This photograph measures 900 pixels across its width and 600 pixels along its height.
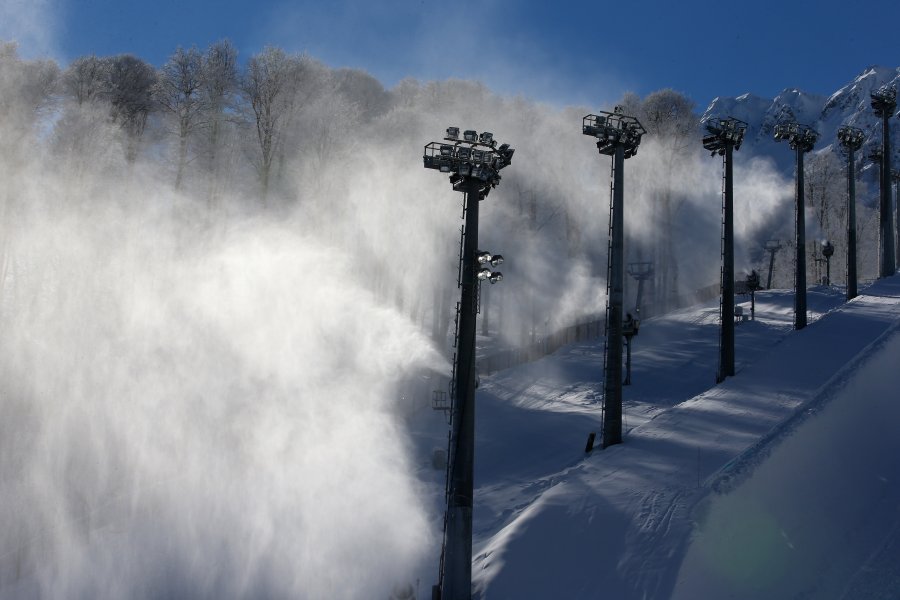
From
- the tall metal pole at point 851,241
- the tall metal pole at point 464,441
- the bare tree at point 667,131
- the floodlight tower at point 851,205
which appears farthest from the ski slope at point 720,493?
the bare tree at point 667,131

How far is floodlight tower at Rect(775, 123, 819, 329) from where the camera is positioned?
24.8 metres

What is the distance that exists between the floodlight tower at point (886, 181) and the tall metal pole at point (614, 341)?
25.6 meters

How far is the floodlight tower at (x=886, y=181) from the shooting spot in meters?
33.6

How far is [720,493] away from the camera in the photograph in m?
10.6

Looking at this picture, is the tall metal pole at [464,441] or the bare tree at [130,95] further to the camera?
the bare tree at [130,95]

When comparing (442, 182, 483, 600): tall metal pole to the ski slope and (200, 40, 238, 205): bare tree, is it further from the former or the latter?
(200, 40, 238, 205): bare tree

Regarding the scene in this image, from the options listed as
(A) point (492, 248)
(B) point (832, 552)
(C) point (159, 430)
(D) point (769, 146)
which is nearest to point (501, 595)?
(B) point (832, 552)

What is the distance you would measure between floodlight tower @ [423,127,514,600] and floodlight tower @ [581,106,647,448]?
564 cm

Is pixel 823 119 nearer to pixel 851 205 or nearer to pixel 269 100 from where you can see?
pixel 851 205

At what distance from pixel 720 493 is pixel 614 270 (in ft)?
22.3

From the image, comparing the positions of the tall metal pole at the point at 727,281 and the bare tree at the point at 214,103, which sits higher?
the bare tree at the point at 214,103

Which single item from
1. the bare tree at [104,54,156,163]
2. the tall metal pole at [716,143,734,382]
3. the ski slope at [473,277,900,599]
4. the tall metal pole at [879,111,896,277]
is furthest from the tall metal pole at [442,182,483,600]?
the tall metal pole at [879,111,896,277]

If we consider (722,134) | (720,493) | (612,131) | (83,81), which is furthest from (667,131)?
(720,493)

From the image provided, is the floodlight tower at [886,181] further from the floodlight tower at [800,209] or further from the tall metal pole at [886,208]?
the floodlight tower at [800,209]
